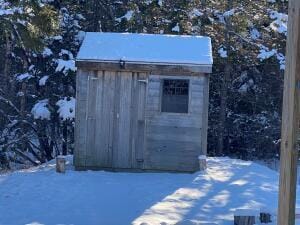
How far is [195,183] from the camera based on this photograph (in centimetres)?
1068

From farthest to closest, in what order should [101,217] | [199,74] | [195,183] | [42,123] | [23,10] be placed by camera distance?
[42,123]
[23,10]
[199,74]
[195,183]
[101,217]

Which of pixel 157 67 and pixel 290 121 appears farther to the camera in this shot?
pixel 157 67

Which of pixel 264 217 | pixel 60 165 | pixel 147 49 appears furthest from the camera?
pixel 147 49

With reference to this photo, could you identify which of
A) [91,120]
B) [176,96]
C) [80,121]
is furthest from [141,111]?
[80,121]

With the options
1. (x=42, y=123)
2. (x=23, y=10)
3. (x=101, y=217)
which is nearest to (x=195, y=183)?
(x=101, y=217)

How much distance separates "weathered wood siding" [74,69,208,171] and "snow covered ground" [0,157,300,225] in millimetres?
355

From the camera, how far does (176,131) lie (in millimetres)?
11922

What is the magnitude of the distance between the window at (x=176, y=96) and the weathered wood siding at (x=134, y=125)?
97 millimetres

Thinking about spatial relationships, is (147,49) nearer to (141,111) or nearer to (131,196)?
(141,111)

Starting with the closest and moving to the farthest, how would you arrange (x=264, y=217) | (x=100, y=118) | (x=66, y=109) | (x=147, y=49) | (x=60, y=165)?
1. (x=264, y=217)
2. (x=60, y=165)
3. (x=100, y=118)
4. (x=147, y=49)
5. (x=66, y=109)

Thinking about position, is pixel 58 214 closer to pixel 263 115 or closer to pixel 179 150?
pixel 179 150

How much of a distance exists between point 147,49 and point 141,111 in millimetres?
1409

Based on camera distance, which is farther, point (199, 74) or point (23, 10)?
point (23, 10)

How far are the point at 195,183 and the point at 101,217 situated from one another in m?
3.20
